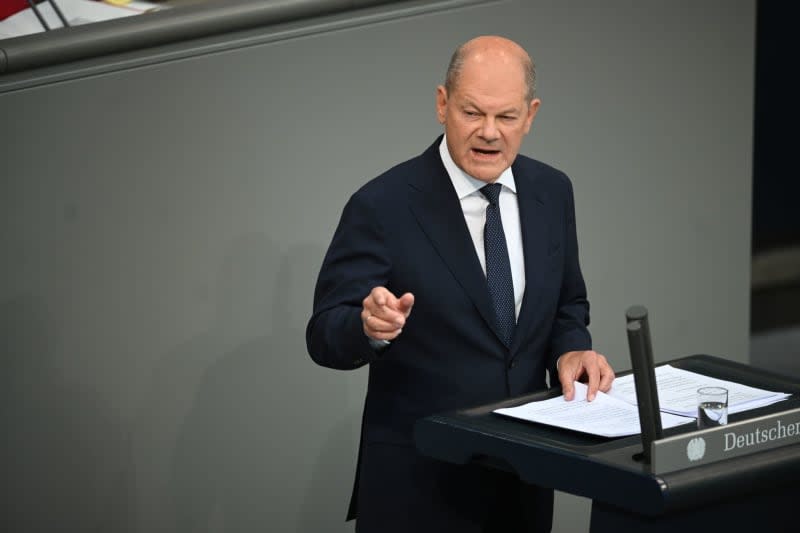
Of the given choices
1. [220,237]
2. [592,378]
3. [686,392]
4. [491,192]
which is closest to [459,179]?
[491,192]

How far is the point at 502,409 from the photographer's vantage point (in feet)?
7.86

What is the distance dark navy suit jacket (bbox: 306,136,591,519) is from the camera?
2.59 metres

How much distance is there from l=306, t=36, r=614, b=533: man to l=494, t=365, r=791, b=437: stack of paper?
7 centimetres

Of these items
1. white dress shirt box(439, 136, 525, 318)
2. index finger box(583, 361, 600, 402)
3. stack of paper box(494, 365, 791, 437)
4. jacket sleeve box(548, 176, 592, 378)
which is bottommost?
stack of paper box(494, 365, 791, 437)

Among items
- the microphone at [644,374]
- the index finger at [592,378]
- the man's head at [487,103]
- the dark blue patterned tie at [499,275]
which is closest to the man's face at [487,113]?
the man's head at [487,103]

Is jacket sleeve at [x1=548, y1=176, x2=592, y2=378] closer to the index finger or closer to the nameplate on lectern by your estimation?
the index finger

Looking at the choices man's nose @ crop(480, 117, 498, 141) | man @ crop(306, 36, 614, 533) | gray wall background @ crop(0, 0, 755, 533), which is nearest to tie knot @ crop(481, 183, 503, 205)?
man @ crop(306, 36, 614, 533)

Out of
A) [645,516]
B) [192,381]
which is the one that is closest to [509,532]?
[645,516]

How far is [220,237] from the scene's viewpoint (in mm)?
3480

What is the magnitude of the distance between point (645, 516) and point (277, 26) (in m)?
1.88

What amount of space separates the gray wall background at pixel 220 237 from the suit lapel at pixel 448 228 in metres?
0.95

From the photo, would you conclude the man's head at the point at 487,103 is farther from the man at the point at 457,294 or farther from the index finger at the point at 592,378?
the index finger at the point at 592,378

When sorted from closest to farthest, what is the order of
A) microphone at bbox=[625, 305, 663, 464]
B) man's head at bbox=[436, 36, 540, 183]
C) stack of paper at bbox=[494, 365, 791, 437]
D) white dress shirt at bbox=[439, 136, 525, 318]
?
microphone at bbox=[625, 305, 663, 464] → stack of paper at bbox=[494, 365, 791, 437] → man's head at bbox=[436, 36, 540, 183] → white dress shirt at bbox=[439, 136, 525, 318]

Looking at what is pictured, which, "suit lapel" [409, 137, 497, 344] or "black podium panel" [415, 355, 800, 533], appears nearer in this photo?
"black podium panel" [415, 355, 800, 533]
